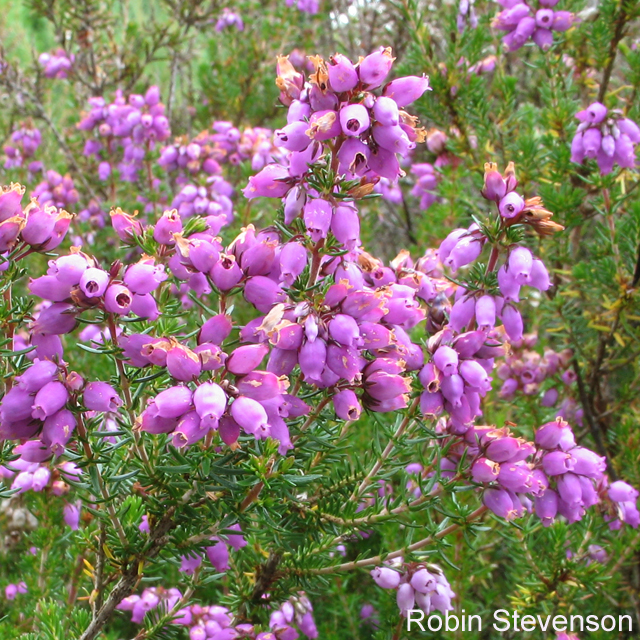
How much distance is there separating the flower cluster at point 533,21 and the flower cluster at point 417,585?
2411 mm

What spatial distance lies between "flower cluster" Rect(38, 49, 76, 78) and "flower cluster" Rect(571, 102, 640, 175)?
12.5 feet

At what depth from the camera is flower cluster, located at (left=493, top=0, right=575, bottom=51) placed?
9.37 feet

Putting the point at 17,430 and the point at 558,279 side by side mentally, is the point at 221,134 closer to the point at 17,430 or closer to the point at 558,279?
the point at 558,279

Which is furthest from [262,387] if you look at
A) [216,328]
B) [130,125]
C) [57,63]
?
[57,63]

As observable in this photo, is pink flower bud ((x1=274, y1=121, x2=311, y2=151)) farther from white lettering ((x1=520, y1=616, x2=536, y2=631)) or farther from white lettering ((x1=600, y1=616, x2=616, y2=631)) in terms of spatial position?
white lettering ((x1=600, y1=616, x2=616, y2=631))

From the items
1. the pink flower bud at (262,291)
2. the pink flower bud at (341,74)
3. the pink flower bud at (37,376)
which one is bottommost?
the pink flower bud at (37,376)

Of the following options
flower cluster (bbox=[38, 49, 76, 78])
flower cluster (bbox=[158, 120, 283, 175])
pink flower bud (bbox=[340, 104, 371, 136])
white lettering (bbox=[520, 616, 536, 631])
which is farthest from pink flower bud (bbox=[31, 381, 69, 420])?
flower cluster (bbox=[38, 49, 76, 78])

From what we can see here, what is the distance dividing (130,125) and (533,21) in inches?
96.5

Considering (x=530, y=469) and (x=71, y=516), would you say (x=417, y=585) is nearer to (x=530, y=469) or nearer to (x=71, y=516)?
(x=530, y=469)

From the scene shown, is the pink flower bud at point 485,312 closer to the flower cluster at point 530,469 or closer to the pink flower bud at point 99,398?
the flower cluster at point 530,469

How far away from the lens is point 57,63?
4637 millimetres

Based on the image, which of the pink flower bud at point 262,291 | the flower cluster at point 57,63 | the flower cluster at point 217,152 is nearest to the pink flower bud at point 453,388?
the pink flower bud at point 262,291

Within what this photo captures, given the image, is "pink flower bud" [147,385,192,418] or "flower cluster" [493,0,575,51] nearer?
"pink flower bud" [147,385,192,418]

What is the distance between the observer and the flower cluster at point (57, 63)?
4645 millimetres
